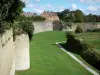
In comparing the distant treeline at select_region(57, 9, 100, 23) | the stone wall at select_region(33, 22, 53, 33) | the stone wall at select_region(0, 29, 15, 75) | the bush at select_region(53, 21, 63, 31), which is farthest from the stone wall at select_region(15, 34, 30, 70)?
the distant treeline at select_region(57, 9, 100, 23)

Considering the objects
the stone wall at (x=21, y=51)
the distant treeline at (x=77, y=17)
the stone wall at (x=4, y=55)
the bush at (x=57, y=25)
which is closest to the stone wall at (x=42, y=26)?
the bush at (x=57, y=25)

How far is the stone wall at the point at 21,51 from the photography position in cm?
1587

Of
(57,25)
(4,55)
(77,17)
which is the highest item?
(4,55)

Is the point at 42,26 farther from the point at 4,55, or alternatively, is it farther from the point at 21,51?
the point at 4,55

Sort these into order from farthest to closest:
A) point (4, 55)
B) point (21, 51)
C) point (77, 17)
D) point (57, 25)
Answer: point (77, 17) < point (57, 25) < point (21, 51) < point (4, 55)

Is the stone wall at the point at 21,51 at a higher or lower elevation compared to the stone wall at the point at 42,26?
higher

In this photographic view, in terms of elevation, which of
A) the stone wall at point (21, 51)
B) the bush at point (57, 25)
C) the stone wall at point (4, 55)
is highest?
the stone wall at point (4, 55)

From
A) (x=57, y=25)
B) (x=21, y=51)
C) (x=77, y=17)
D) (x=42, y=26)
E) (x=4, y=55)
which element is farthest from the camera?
(x=77, y=17)

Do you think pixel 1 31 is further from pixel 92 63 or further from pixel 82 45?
pixel 82 45

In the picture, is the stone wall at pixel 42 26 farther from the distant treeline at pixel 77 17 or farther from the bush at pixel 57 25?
the distant treeline at pixel 77 17

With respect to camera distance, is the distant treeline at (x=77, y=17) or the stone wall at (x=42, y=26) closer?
the stone wall at (x=42, y=26)

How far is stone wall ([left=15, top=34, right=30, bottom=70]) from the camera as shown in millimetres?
15867

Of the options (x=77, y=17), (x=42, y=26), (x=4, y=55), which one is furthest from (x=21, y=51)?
(x=77, y=17)

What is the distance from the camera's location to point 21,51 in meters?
16.1
